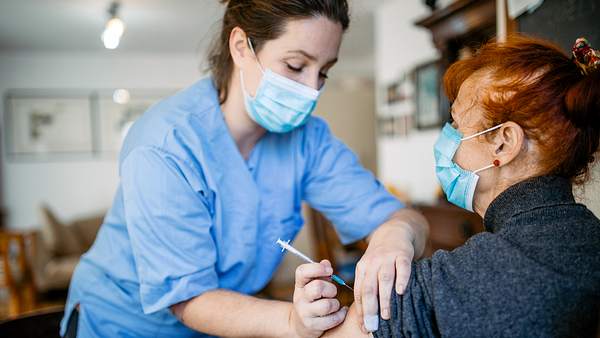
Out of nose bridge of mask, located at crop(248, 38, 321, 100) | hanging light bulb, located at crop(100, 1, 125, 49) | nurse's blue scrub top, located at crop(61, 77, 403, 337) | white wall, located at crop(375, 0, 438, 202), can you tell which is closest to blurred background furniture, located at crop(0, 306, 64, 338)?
nurse's blue scrub top, located at crop(61, 77, 403, 337)

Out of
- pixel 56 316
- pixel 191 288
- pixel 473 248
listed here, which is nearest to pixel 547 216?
pixel 473 248

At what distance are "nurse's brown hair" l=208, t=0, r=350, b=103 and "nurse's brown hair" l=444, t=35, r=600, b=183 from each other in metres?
0.38

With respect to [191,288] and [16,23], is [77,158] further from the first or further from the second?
[191,288]

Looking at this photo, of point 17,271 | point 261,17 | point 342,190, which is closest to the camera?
point 261,17

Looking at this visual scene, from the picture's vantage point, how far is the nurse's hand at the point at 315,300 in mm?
747

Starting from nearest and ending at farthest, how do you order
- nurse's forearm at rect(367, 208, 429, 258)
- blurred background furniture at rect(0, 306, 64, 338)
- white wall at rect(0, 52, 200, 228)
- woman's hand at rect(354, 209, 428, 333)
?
woman's hand at rect(354, 209, 428, 333), nurse's forearm at rect(367, 208, 429, 258), blurred background furniture at rect(0, 306, 64, 338), white wall at rect(0, 52, 200, 228)

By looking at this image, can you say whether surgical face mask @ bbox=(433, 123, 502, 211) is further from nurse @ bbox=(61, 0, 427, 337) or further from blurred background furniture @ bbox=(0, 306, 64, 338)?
blurred background furniture @ bbox=(0, 306, 64, 338)

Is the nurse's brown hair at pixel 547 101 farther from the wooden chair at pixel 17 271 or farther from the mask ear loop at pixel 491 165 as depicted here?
the wooden chair at pixel 17 271

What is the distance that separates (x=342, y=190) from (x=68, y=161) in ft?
15.8

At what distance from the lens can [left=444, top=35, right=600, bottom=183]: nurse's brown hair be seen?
757 millimetres

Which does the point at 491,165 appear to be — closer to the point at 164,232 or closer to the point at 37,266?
the point at 164,232

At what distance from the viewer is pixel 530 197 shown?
2.44ft

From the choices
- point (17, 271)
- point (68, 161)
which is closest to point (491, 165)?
point (17, 271)

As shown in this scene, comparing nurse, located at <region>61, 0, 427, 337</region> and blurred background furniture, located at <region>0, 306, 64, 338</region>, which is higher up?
nurse, located at <region>61, 0, 427, 337</region>
